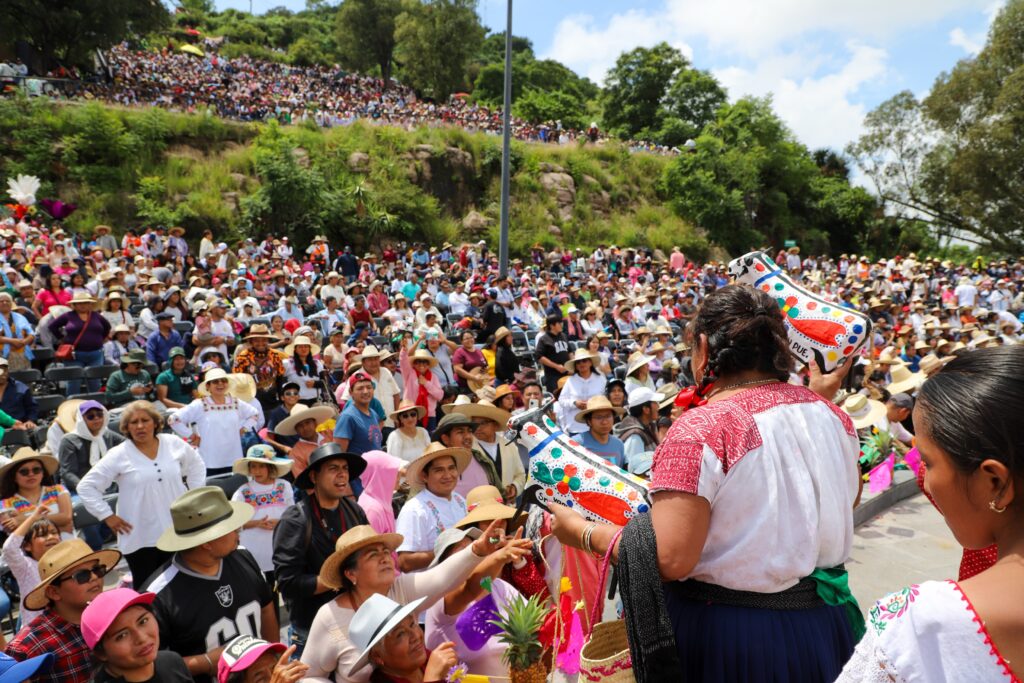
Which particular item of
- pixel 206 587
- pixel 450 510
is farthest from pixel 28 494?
pixel 450 510

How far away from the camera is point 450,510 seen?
4160 millimetres

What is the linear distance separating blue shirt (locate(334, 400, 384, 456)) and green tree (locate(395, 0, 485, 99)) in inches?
1934

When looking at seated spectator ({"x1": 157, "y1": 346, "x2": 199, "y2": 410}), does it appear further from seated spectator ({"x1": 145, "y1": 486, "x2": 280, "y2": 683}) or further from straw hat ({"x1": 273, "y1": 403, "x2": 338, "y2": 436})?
seated spectator ({"x1": 145, "y1": 486, "x2": 280, "y2": 683})

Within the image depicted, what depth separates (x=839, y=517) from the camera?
1.85m

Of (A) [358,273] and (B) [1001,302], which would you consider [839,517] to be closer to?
(A) [358,273]

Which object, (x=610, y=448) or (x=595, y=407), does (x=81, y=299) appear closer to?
(x=595, y=407)

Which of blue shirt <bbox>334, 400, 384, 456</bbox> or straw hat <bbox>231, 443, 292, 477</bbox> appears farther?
blue shirt <bbox>334, 400, 384, 456</bbox>

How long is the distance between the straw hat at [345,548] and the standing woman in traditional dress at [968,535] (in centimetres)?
232

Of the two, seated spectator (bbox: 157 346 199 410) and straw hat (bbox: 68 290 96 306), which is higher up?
straw hat (bbox: 68 290 96 306)

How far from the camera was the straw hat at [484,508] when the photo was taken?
3646mm

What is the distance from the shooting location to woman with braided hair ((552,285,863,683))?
1.72 m

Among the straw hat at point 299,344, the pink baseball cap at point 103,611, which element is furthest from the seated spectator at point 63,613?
the straw hat at point 299,344

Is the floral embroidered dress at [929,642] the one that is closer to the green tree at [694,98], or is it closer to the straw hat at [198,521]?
the straw hat at [198,521]

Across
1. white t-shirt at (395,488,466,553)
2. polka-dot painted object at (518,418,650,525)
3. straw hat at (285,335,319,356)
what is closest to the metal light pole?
straw hat at (285,335,319,356)
